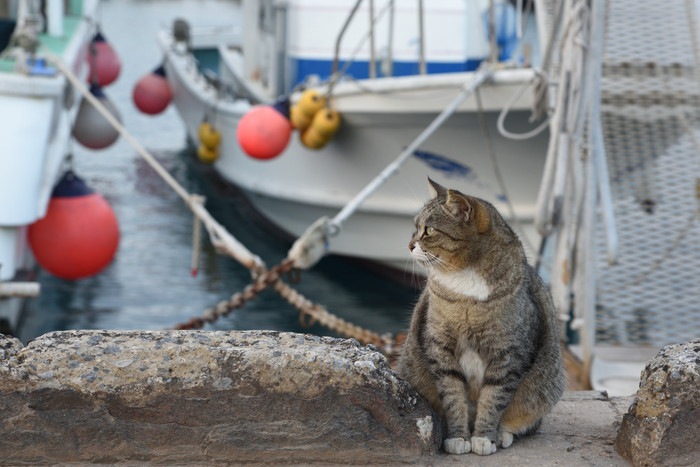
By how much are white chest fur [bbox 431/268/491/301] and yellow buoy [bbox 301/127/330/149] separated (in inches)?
253

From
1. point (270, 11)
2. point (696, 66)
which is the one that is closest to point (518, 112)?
point (696, 66)

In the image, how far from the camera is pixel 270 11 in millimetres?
11570

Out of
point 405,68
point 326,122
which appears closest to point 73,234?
point 326,122

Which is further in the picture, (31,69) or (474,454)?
(31,69)

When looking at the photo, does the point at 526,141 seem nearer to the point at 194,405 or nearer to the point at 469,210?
the point at 469,210

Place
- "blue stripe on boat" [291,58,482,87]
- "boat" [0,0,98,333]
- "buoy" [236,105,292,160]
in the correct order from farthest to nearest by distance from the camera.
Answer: "blue stripe on boat" [291,58,482,87]
"buoy" [236,105,292,160]
"boat" [0,0,98,333]

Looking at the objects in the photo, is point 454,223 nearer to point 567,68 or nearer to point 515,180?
point 567,68

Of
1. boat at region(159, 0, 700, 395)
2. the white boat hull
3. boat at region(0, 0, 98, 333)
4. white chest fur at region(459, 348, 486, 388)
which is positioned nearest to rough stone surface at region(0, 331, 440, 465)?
white chest fur at region(459, 348, 486, 388)

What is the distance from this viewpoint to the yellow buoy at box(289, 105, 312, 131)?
9211 millimetres

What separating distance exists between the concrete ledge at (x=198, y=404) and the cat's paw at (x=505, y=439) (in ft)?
0.88

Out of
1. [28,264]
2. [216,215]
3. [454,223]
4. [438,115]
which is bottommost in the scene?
[216,215]

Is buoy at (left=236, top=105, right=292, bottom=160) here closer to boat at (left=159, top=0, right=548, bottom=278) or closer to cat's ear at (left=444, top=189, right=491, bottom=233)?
boat at (left=159, top=0, right=548, bottom=278)

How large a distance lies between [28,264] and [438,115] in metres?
3.32

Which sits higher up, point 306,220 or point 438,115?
point 438,115
